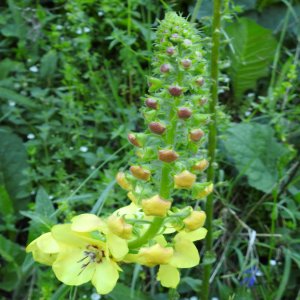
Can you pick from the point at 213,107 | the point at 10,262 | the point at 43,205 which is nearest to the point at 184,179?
the point at 213,107

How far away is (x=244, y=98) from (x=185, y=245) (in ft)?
6.49

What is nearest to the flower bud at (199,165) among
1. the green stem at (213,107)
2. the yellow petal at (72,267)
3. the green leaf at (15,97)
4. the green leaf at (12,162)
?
the yellow petal at (72,267)

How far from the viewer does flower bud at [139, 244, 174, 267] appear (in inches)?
52.1

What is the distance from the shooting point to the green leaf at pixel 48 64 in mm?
3102

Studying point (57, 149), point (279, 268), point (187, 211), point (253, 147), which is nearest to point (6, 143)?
point (57, 149)

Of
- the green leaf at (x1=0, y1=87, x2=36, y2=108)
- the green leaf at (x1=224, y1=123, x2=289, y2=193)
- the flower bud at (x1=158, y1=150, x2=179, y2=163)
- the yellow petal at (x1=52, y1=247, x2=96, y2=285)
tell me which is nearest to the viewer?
the flower bud at (x1=158, y1=150, x2=179, y2=163)

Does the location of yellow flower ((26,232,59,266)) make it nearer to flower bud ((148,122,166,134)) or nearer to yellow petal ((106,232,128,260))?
yellow petal ((106,232,128,260))

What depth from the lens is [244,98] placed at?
10.7 feet

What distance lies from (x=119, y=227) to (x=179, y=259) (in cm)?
19

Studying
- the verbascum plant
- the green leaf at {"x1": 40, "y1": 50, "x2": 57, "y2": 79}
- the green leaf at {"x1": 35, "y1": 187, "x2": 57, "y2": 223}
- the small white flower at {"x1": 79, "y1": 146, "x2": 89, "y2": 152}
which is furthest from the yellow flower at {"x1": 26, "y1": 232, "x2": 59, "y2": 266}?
the green leaf at {"x1": 40, "y1": 50, "x2": 57, "y2": 79}

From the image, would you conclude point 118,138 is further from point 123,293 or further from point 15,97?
point 123,293

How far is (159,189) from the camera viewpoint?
1391 millimetres

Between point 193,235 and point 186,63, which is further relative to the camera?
point 193,235

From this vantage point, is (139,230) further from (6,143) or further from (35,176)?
(6,143)
